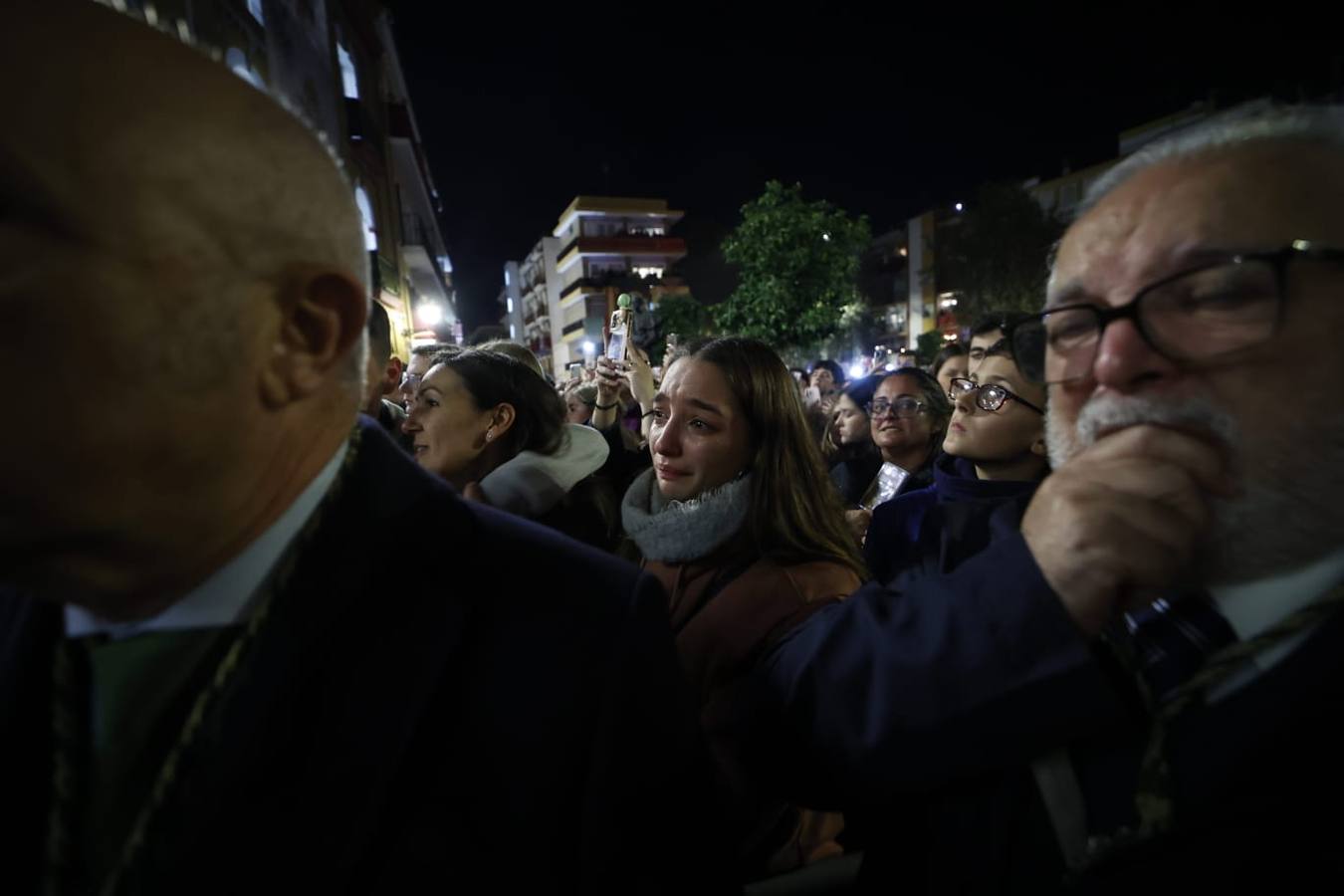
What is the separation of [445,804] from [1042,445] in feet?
9.50

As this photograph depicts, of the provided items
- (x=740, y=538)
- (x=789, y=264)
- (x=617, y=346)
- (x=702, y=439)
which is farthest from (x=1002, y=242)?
(x=740, y=538)

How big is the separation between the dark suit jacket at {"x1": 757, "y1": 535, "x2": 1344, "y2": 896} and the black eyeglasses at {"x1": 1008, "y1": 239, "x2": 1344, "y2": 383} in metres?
0.43

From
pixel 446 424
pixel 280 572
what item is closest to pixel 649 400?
pixel 446 424

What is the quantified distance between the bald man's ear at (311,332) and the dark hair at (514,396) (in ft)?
8.38

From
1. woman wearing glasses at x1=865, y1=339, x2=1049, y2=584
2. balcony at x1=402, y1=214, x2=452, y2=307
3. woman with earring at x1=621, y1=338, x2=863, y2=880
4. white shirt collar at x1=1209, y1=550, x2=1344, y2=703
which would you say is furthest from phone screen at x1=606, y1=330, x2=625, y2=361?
balcony at x1=402, y1=214, x2=452, y2=307

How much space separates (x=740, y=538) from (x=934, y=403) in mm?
2544

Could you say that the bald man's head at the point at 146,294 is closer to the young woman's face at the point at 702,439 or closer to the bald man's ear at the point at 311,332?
the bald man's ear at the point at 311,332

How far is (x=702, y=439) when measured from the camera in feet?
8.22

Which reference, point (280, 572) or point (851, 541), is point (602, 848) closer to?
point (280, 572)

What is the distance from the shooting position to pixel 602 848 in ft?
3.22

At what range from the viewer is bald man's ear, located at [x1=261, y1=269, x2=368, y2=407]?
2.94 ft

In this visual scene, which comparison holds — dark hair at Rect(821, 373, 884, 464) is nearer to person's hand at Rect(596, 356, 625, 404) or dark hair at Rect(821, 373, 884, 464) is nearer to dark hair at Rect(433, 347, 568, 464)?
person's hand at Rect(596, 356, 625, 404)

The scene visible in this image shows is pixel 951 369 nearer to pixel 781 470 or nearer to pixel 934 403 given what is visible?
pixel 934 403

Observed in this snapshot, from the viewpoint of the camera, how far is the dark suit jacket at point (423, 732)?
2.82ft
